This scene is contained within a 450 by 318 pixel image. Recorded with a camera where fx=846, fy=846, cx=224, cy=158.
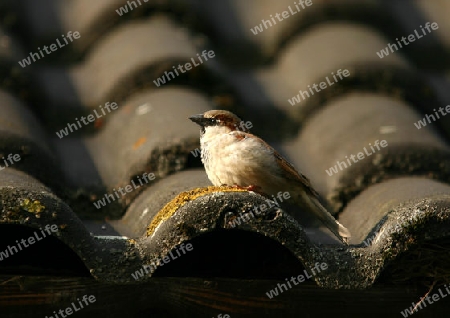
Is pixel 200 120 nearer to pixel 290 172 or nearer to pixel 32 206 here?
pixel 290 172

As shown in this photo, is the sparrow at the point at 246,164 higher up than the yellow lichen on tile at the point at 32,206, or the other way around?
the yellow lichen on tile at the point at 32,206

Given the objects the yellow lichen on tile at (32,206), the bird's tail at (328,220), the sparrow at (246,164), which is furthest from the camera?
the sparrow at (246,164)

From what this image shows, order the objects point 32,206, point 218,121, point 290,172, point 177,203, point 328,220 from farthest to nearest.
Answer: point 218,121 < point 290,172 < point 328,220 < point 177,203 < point 32,206

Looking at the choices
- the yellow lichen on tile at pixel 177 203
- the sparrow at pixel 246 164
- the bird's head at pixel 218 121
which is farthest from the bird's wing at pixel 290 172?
the yellow lichen on tile at pixel 177 203

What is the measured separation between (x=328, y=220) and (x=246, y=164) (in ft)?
1.44

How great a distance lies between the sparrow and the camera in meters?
3.12

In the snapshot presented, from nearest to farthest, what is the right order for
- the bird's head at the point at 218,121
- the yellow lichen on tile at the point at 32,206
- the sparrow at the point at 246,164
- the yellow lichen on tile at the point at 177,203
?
the yellow lichen on tile at the point at 32,206, the yellow lichen on tile at the point at 177,203, the sparrow at the point at 246,164, the bird's head at the point at 218,121

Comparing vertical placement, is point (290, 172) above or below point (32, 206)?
below

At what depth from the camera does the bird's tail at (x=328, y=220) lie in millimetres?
2779

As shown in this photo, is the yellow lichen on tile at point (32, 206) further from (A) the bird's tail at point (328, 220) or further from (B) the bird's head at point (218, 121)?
(B) the bird's head at point (218, 121)

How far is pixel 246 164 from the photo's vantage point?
3221 millimetres

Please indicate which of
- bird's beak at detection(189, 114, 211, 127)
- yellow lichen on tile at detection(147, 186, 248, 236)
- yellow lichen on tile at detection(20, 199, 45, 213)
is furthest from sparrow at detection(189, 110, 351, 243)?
yellow lichen on tile at detection(20, 199, 45, 213)

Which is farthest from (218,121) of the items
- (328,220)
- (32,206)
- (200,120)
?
(32,206)

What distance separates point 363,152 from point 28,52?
1854mm
